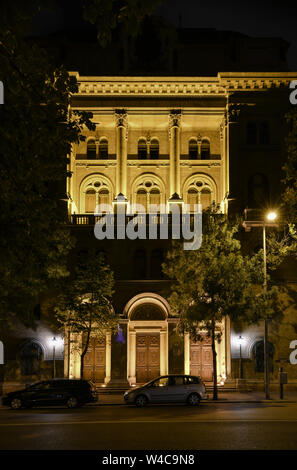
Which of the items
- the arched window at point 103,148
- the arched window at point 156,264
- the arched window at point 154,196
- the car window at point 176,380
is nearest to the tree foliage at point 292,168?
the car window at point 176,380

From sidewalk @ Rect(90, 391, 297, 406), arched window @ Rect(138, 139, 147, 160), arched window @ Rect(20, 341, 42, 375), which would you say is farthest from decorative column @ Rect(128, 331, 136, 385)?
arched window @ Rect(138, 139, 147, 160)

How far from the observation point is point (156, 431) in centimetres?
1650

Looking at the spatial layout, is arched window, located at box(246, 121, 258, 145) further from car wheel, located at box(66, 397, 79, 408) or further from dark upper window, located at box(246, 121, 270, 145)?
car wheel, located at box(66, 397, 79, 408)

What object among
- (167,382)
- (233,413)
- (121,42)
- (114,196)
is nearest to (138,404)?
(167,382)

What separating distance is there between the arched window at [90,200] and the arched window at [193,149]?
7.80 metres

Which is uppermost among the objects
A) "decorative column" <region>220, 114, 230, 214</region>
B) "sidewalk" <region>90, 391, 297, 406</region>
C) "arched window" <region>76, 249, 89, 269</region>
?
"decorative column" <region>220, 114, 230, 214</region>

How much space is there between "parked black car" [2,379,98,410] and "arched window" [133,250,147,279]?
12.9 metres

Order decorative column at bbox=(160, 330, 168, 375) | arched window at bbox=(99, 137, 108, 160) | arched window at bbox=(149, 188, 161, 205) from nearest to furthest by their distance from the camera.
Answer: decorative column at bbox=(160, 330, 168, 375), arched window at bbox=(149, 188, 161, 205), arched window at bbox=(99, 137, 108, 160)

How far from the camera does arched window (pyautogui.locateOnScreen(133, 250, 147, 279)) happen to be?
3953cm

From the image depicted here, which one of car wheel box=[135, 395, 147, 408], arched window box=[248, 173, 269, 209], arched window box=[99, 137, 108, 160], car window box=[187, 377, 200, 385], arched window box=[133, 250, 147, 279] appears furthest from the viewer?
arched window box=[99, 137, 108, 160]

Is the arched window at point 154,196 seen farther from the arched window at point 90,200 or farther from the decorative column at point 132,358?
the decorative column at point 132,358
